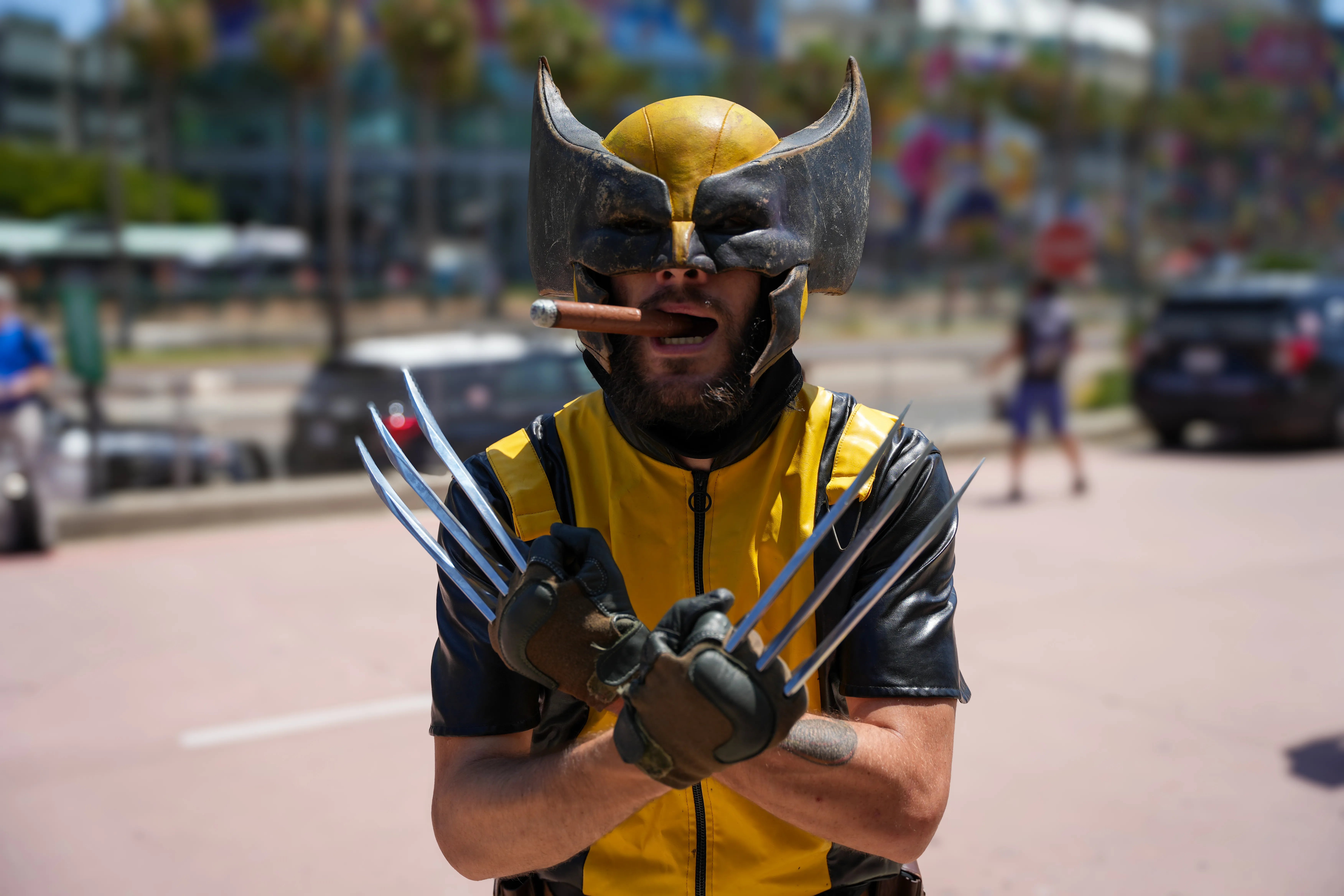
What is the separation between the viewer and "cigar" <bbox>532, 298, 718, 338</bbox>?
4.78 ft

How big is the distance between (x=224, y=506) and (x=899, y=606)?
27.1ft

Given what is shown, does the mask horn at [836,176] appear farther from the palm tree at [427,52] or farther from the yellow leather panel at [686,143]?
the palm tree at [427,52]

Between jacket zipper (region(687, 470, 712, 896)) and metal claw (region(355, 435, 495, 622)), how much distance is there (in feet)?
1.11

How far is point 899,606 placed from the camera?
1.68m

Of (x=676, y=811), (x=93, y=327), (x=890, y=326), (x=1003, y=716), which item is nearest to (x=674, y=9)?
(x=890, y=326)

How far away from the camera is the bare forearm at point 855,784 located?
1477 millimetres

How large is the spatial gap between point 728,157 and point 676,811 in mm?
905

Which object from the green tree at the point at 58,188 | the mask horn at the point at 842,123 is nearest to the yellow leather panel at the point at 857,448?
the mask horn at the point at 842,123

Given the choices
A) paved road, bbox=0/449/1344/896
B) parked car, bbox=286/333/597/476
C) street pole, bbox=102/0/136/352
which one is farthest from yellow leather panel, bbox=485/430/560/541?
street pole, bbox=102/0/136/352

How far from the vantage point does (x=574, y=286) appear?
1813 mm

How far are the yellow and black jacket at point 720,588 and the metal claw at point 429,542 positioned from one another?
0.14 metres

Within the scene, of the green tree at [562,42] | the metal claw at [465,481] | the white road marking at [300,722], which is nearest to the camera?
the metal claw at [465,481]

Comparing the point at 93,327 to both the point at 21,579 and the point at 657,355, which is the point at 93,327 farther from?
the point at 657,355

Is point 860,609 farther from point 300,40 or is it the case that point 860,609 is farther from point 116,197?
→ point 300,40
